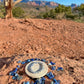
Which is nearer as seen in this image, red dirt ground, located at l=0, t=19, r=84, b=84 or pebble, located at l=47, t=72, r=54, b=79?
pebble, located at l=47, t=72, r=54, b=79

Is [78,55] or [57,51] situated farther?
[57,51]

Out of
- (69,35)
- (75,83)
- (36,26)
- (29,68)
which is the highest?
(36,26)

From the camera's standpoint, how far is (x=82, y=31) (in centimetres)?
437

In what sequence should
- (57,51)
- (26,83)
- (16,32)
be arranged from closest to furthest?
(26,83) → (57,51) → (16,32)

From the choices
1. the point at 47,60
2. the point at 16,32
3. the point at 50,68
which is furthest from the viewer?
the point at 16,32

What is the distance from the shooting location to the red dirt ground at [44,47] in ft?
5.60

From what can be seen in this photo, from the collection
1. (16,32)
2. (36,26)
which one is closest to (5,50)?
(16,32)

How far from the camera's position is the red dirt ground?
5.60 ft

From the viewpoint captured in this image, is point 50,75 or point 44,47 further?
point 44,47

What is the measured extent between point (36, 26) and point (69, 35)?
1.62 meters

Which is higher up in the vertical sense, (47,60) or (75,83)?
(47,60)

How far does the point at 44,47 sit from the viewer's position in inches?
120

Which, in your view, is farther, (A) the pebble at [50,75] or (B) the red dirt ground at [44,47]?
(B) the red dirt ground at [44,47]

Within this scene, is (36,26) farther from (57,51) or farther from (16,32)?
(57,51)
